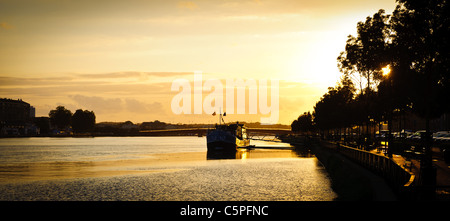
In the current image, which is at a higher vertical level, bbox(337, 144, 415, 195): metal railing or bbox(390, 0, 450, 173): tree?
bbox(390, 0, 450, 173): tree

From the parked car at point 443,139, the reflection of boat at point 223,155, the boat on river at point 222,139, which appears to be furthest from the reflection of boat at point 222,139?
the parked car at point 443,139

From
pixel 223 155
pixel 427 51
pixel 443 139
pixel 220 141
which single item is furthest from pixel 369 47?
pixel 220 141

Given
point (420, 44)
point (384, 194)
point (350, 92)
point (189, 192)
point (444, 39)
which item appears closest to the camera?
point (384, 194)

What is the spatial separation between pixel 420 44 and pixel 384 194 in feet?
36.8

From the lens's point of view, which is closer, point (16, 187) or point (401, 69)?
point (401, 69)

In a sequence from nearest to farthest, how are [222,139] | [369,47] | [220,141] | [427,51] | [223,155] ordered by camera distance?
[427,51] < [369,47] < [223,155] < [220,141] < [222,139]

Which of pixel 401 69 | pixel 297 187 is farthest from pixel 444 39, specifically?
pixel 297 187

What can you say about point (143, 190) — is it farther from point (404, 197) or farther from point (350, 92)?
point (350, 92)

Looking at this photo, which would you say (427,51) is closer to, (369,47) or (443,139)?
(369,47)

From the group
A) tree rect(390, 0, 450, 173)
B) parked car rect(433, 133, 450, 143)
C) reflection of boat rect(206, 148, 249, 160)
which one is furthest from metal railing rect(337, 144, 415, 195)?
reflection of boat rect(206, 148, 249, 160)

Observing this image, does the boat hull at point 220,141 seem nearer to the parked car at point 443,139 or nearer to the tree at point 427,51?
the parked car at point 443,139

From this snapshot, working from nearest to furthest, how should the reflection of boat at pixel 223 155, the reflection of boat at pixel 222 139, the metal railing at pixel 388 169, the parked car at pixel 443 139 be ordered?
1. the metal railing at pixel 388 169
2. the parked car at pixel 443 139
3. the reflection of boat at pixel 223 155
4. the reflection of boat at pixel 222 139

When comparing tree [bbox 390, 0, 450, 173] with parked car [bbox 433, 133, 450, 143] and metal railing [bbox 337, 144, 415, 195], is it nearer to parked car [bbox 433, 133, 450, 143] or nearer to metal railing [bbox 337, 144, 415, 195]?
metal railing [bbox 337, 144, 415, 195]

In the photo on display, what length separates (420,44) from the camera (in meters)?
30.3
